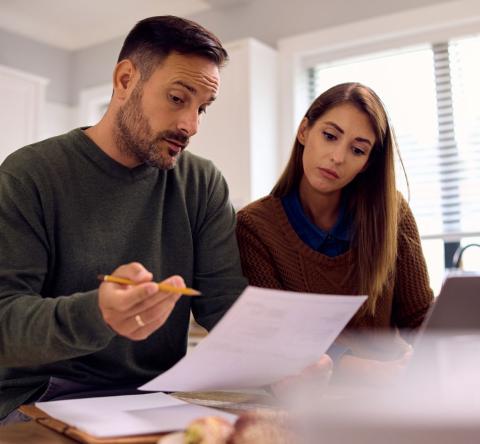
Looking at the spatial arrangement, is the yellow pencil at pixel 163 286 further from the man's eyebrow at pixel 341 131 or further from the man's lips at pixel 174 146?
the man's eyebrow at pixel 341 131

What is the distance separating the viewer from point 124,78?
1.30m

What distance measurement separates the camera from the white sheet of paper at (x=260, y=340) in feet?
2.47

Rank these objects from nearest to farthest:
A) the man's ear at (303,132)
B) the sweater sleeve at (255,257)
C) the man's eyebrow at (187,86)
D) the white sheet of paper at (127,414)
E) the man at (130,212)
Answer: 1. the white sheet of paper at (127,414)
2. the man at (130,212)
3. the man's eyebrow at (187,86)
4. the sweater sleeve at (255,257)
5. the man's ear at (303,132)

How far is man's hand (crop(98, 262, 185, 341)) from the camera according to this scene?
0.75 metres

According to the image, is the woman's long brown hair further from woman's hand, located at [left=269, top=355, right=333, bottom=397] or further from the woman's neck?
woman's hand, located at [left=269, top=355, right=333, bottom=397]

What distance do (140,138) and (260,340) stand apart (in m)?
0.57

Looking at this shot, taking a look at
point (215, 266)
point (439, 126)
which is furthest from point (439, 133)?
point (215, 266)

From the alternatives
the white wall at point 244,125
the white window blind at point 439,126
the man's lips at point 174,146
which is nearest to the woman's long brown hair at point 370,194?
the man's lips at point 174,146

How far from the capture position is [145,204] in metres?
1.28

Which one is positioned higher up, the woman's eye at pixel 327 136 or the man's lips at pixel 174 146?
the woman's eye at pixel 327 136

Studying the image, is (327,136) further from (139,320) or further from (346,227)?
(139,320)

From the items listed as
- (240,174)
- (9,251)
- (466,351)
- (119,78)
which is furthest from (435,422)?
(240,174)

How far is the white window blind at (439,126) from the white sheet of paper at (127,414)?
7.92 ft

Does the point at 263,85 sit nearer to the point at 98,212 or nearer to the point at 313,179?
the point at 313,179
